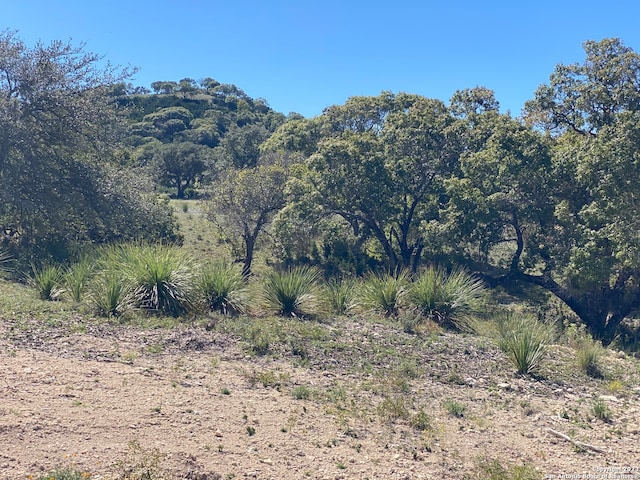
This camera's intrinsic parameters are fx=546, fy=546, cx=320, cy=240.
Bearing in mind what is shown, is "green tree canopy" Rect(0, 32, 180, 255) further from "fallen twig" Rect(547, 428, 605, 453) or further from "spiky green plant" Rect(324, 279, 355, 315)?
"fallen twig" Rect(547, 428, 605, 453)

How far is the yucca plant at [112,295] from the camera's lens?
8.60 meters

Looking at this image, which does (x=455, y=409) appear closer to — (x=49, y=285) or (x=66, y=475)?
(x=66, y=475)

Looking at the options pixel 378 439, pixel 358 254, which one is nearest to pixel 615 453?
pixel 378 439

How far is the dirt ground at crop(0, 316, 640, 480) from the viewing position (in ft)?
13.8

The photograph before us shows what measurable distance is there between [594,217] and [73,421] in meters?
13.5

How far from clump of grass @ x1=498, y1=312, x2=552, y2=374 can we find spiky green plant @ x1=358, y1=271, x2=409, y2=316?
2287mm

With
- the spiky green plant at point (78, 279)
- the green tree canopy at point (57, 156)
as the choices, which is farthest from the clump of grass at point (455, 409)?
the green tree canopy at point (57, 156)

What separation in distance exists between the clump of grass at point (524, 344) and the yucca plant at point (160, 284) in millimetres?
5162

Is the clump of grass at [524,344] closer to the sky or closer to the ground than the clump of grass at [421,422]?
closer to the sky

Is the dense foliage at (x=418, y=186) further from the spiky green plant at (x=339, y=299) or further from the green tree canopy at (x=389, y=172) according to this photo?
the spiky green plant at (x=339, y=299)

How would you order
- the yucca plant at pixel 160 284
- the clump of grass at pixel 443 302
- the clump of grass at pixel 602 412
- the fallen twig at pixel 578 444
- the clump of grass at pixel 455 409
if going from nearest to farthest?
the fallen twig at pixel 578 444
the clump of grass at pixel 455 409
the clump of grass at pixel 602 412
the yucca plant at pixel 160 284
the clump of grass at pixel 443 302

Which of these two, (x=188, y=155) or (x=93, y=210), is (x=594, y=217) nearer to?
(x=93, y=210)

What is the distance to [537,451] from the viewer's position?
5035mm

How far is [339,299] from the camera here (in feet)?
35.9
